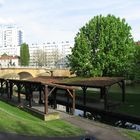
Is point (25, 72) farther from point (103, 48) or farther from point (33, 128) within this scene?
point (33, 128)

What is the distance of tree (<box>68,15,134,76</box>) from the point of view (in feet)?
200

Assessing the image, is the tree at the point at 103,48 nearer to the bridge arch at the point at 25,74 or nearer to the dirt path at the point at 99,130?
the dirt path at the point at 99,130

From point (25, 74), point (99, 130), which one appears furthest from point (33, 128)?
point (25, 74)

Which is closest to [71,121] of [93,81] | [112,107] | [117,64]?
[112,107]

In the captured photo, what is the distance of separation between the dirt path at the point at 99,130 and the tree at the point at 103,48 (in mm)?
31552

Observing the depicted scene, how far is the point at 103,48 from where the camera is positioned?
6203 cm

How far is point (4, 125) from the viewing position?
23641 millimetres

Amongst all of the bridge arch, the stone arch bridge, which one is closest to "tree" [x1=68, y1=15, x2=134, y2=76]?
the stone arch bridge

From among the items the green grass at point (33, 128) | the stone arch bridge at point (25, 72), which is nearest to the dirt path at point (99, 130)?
the green grass at point (33, 128)

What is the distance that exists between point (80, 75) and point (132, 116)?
28946mm

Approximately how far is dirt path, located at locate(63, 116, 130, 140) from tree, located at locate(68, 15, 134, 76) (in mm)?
31552

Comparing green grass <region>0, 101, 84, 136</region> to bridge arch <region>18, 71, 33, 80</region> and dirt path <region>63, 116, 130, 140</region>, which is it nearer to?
dirt path <region>63, 116, 130, 140</region>

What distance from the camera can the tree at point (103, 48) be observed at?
60969 millimetres

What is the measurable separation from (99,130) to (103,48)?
37.8 meters
